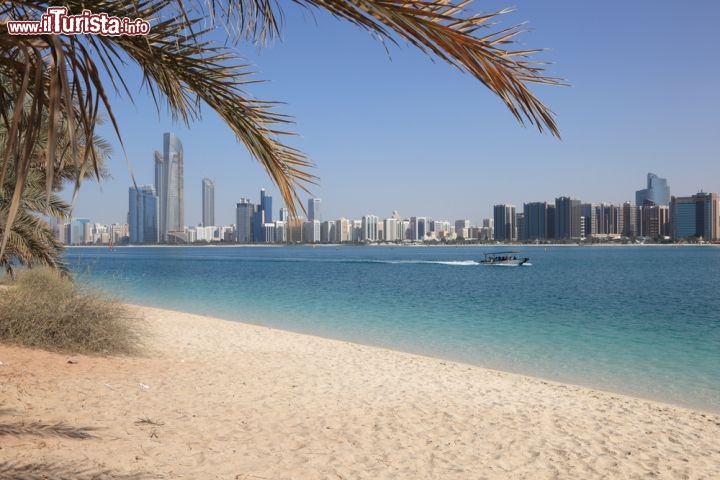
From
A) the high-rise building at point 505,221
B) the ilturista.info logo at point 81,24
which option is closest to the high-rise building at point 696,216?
the high-rise building at point 505,221

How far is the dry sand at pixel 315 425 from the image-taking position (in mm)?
4391

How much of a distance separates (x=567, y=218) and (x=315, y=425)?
182453 millimetres

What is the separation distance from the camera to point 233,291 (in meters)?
31.7

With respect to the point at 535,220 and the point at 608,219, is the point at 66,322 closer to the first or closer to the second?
the point at 535,220

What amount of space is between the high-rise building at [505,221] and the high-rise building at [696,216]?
1895 inches

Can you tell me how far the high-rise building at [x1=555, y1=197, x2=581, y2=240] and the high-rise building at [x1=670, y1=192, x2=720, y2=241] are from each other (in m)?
28.3

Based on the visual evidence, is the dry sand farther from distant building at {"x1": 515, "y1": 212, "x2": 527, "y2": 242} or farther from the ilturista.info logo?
distant building at {"x1": 515, "y1": 212, "x2": 527, "y2": 242}

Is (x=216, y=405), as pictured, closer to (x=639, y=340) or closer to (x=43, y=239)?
(x=43, y=239)

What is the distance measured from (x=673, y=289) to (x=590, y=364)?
25235 mm

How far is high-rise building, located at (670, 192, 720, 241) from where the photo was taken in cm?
15775

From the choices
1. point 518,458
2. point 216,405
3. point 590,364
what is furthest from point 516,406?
point 590,364

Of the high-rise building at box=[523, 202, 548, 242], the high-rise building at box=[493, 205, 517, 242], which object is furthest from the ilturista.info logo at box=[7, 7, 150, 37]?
the high-rise building at box=[493, 205, 517, 242]

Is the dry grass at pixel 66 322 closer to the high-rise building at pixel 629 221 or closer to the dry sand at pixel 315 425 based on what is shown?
the dry sand at pixel 315 425

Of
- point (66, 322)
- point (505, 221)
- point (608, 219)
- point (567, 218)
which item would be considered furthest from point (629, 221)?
point (66, 322)
